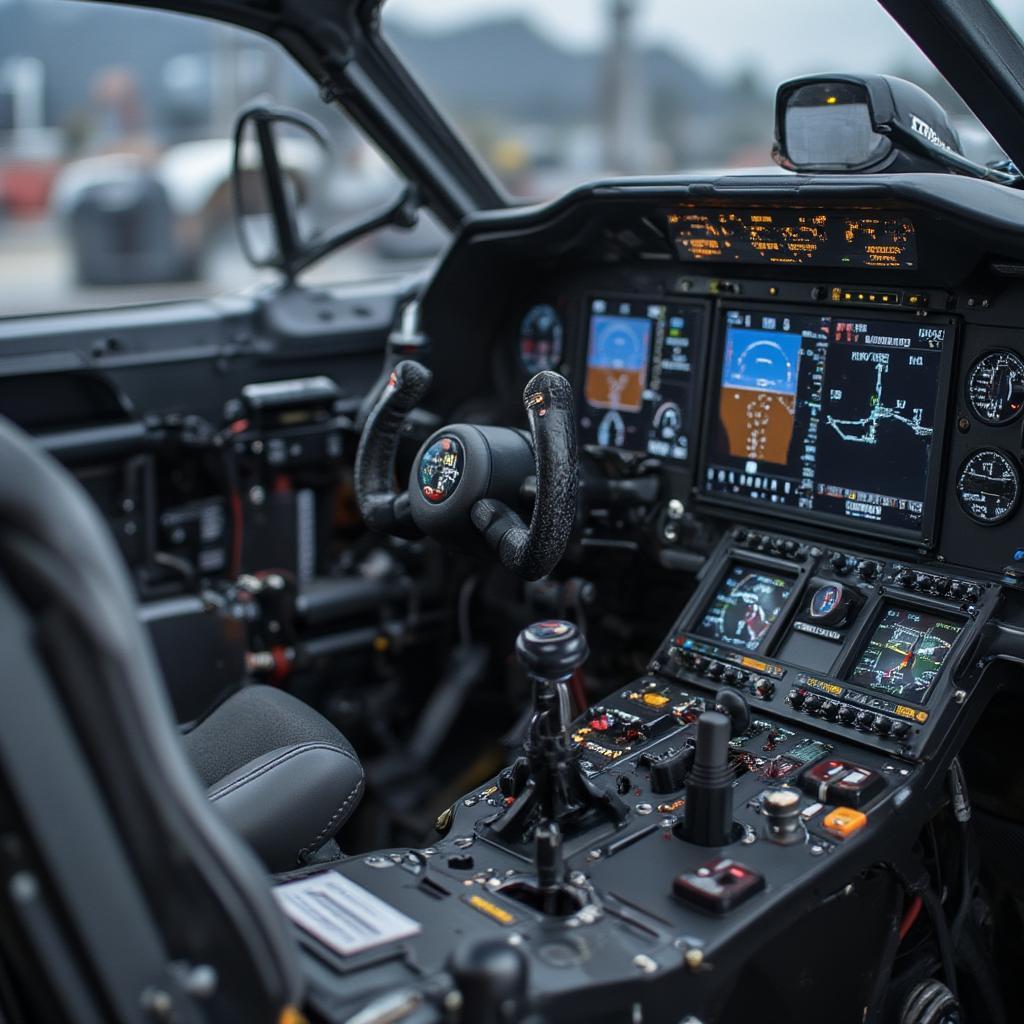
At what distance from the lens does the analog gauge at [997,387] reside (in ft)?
6.67

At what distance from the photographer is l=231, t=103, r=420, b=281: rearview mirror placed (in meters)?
3.03

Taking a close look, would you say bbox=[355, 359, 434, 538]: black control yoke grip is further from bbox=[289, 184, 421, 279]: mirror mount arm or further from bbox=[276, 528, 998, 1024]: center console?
bbox=[289, 184, 421, 279]: mirror mount arm

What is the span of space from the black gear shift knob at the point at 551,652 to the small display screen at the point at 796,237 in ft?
3.12

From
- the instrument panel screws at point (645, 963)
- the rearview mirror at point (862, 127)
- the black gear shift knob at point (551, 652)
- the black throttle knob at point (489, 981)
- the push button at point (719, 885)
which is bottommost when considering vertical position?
the instrument panel screws at point (645, 963)

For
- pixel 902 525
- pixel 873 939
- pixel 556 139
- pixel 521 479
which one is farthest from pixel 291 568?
pixel 556 139

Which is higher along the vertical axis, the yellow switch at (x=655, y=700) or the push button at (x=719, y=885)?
the push button at (x=719, y=885)

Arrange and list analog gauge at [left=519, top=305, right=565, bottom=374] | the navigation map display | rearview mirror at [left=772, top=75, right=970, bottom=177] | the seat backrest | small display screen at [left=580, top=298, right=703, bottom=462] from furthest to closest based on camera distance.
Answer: analog gauge at [left=519, top=305, right=565, bottom=374] → small display screen at [left=580, top=298, right=703, bottom=462] → the navigation map display → rearview mirror at [left=772, top=75, right=970, bottom=177] → the seat backrest

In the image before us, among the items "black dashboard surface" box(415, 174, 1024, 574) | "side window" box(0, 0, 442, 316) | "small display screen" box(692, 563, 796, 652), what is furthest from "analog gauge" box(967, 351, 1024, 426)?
"side window" box(0, 0, 442, 316)

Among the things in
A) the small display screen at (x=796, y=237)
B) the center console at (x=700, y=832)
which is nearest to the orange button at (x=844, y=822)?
the center console at (x=700, y=832)

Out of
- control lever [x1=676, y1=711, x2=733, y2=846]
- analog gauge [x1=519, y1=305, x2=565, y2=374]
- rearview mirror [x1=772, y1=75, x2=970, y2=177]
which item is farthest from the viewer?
analog gauge [x1=519, y1=305, x2=565, y2=374]

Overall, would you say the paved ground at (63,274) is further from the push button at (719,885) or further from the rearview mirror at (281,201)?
the push button at (719,885)

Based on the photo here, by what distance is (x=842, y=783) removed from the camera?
179cm

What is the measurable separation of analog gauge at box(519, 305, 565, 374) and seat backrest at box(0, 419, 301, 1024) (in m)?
1.90

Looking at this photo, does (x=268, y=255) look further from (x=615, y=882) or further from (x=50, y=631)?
(x=50, y=631)
